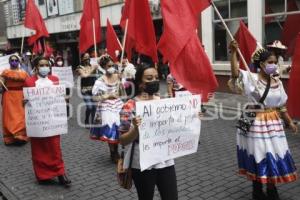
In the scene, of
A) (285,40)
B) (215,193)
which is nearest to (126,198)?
(215,193)

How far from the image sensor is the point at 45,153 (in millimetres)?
6000

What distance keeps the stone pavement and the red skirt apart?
18 cm

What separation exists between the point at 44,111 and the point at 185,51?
2.45 metres

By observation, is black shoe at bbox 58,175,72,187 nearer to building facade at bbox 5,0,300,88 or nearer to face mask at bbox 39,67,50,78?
face mask at bbox 39,67,50,78

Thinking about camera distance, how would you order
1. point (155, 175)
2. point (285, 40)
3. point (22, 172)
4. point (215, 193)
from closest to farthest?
1. point (155, 175)
2. point (215, 193)
3. point (22, 172)
4. point (285, 40)

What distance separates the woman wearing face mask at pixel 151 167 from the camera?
143 inches

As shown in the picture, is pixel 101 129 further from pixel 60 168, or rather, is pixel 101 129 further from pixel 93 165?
pixel 60 168

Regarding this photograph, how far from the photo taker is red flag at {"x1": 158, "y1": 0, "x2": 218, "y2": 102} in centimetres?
434

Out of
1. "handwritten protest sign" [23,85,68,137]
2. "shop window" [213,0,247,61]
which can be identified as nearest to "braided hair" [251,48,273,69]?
"handwritten protest sign" [23,85,68,137]

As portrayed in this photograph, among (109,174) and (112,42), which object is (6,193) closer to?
(109,174)

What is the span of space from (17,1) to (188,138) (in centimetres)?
3708

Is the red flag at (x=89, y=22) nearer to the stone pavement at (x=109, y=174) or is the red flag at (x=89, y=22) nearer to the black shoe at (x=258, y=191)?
the stone pavement at (x=109, y=174)

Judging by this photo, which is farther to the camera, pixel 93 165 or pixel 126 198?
pixel 93 165

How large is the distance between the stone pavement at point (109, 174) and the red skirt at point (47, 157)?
18 cm
